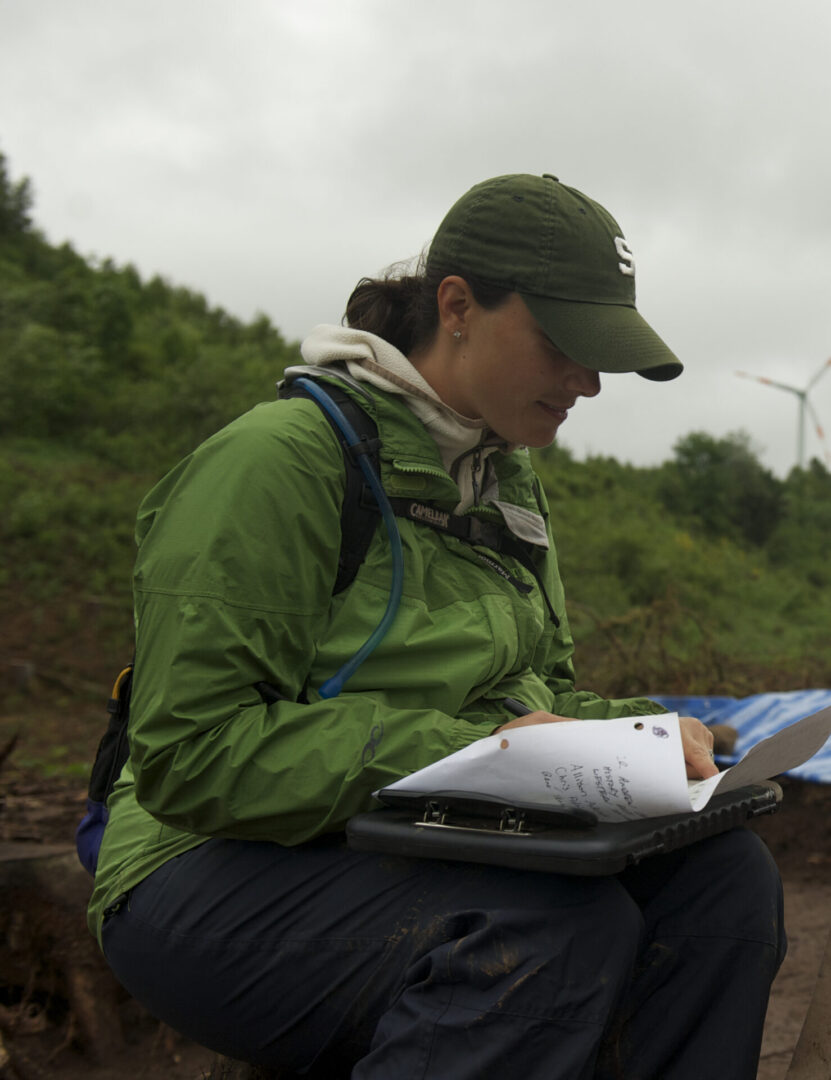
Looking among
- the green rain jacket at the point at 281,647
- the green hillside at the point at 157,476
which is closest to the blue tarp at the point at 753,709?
the green hillside at the point at 157,476

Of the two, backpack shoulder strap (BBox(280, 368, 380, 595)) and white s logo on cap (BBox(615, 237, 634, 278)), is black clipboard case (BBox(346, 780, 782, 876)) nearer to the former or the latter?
backpack shoulder strap (BBox(280, 368, 380, 595))

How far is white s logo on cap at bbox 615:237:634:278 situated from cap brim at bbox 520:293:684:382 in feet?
0.30

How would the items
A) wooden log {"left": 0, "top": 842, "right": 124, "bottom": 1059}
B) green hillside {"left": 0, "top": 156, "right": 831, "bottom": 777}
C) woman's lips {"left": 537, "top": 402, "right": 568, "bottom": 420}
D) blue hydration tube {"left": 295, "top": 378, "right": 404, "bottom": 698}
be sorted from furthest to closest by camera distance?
green hillside {"left": 0, "top": 156, "right": 831, "bottom": 777}, wooden log {"left": 0, "top": 842, "right": 124, "bottom": 1059}, woman's lips {"left": 537, "top": 402, "right": 568, "bottom": 420}, blue hydration tube {"left": 295, "top": 378, "right": 404, "bottom": 698}

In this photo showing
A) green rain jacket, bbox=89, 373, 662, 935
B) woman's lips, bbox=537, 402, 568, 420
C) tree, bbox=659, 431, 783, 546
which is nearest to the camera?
green rain jacket, bbox=89, 373, 662, 935

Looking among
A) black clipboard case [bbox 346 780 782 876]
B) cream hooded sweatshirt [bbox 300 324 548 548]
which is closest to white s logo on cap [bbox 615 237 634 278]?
cream hooded sweatshirt [bbox 300 324 548 548]

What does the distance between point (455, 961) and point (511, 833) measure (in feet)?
0.53

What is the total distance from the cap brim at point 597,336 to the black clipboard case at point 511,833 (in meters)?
0.72

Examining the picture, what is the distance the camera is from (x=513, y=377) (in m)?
1.78

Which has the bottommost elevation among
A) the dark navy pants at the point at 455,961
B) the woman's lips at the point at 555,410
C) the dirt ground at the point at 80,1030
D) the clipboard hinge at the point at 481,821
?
the dirt ground at the point at 80,1030

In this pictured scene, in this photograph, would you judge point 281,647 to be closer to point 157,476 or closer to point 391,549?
point 391,549

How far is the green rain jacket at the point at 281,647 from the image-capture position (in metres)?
1.37

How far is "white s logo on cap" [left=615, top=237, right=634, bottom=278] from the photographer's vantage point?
178cm

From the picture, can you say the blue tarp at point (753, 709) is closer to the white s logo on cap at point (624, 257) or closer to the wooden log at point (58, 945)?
the wooden log at point (58, 945)

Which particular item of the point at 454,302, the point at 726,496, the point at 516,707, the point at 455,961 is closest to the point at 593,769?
the point at 455,961
